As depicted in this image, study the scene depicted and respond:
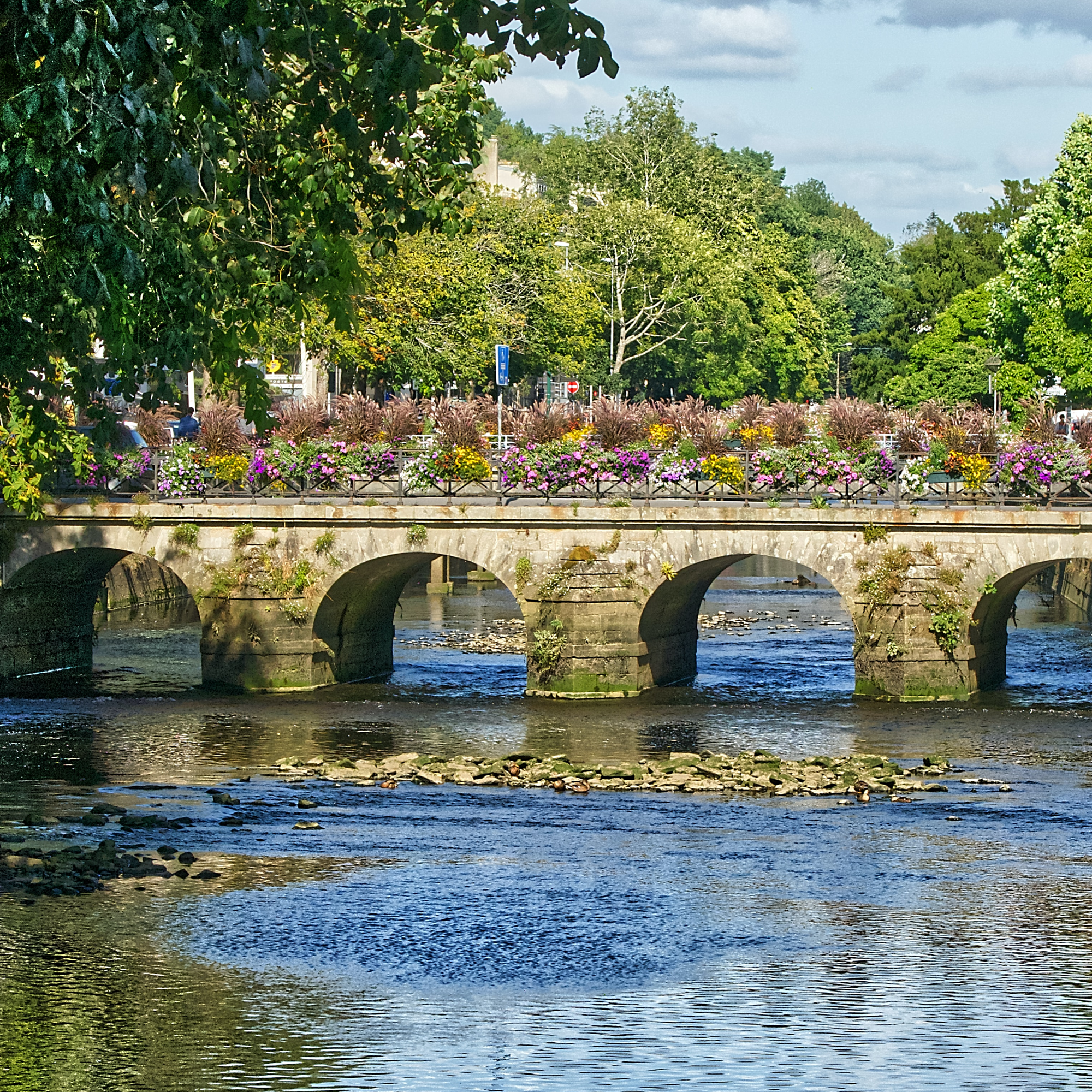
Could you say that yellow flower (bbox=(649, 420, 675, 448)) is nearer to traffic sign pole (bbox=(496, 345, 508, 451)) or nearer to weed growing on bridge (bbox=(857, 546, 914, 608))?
traffic sign pole (bbox=(496, 345, 508, 451))

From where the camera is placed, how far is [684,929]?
1784 cm

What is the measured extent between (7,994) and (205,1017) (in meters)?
1.66

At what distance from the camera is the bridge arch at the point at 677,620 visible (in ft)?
119

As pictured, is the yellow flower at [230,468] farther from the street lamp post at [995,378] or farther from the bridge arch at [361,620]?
the street lamp post at [995,378]

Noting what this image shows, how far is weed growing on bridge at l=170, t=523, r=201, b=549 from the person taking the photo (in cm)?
3744

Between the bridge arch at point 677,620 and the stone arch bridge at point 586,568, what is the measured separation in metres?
0.07

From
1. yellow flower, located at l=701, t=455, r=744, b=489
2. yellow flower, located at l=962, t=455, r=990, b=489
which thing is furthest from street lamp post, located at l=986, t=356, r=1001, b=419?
yellow flower, located at l=701, t=455, r=744, b=489

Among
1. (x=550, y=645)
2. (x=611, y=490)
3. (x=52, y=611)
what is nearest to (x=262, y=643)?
(x=550, y=645)

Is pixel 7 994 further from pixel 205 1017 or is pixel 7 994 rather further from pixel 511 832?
pixel 511 832

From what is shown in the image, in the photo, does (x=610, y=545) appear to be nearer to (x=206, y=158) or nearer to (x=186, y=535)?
(x=186, y=535)

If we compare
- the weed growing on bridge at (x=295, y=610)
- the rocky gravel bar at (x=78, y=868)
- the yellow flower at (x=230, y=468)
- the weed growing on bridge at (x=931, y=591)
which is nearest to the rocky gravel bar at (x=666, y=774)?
the weed growing on bridge at (x=931, y=591)

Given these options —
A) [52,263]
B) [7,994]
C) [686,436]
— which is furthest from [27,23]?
[686,436]

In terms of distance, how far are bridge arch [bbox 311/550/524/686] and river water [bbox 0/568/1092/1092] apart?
326cm

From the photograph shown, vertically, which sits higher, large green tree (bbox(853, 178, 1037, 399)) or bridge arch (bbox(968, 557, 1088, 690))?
large green tree (bbox(853, 178, 1037, 399))
